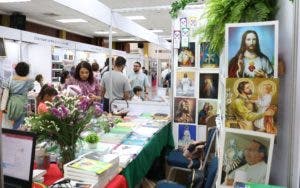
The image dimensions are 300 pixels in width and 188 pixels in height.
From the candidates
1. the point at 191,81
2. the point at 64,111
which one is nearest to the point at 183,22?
the point at 191,81

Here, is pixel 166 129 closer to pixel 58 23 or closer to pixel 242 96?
pixel 242 96

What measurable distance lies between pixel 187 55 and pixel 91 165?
272 centimetres

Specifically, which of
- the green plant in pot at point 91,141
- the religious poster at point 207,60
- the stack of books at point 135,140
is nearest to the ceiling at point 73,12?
the religious poster at point 207,60

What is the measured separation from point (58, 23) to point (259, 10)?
1042 centimetres

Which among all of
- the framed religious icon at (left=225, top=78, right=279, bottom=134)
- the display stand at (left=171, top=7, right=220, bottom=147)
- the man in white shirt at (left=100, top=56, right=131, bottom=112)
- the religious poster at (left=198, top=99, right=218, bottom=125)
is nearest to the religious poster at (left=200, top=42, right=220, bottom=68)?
the display stand at (left=171, top=7, right=220, bottom=147)

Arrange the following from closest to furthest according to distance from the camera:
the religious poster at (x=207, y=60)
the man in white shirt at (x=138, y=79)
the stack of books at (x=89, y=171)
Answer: the stack of books at (x=89, y=171) → the religious poster at (x=207, y=60) → the man in white shirt at (x=138, y=79)

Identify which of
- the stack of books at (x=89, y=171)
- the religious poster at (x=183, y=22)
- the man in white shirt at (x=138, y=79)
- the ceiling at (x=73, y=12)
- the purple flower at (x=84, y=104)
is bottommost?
the stack of books at (x=89, y=171)

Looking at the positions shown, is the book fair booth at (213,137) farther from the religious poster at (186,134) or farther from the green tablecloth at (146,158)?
the religious poster at (186,134)

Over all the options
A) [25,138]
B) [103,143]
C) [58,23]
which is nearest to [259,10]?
[25,138]

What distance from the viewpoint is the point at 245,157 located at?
1.54 metres

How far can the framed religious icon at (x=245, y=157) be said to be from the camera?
1.50 meters

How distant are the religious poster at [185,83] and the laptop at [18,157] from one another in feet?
10.4

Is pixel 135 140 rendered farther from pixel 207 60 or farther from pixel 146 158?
pixel 207 60

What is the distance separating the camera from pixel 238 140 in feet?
5.10
